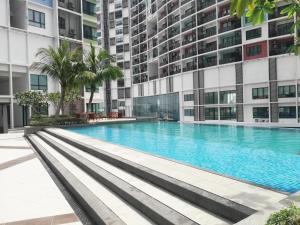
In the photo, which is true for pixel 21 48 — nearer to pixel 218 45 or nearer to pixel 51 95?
pixel 51 95

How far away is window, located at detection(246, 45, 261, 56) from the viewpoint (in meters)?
34.4

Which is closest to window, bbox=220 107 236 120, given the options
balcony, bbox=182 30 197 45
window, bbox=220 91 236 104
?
window, bbox=220 91 236 104

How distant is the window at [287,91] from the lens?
31134mm

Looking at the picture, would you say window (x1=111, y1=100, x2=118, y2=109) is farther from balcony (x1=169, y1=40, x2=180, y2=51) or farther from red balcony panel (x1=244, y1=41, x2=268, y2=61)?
red balcony panel (x1=244, y1=41, x2=268, y2=61)

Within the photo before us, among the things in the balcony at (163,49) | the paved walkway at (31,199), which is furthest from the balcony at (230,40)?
the paved walkway at (31,199)

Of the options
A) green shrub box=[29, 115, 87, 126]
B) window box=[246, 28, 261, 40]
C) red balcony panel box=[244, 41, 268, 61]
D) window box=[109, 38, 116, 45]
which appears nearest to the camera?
green shrub box=[29, 115, 87, 126]

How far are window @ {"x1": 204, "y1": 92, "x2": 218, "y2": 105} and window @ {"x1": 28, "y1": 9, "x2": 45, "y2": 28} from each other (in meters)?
24.8

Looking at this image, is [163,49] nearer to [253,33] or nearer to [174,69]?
[174,69]

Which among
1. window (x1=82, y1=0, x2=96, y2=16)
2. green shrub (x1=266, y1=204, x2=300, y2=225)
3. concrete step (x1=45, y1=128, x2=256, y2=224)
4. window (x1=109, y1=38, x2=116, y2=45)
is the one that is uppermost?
window (x1=109, y1=38, x2=116, y2=45)

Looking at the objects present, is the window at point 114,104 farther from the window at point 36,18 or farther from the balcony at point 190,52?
the window at point 36,18

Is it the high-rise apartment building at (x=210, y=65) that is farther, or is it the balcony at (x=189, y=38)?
the balcony at (x=189, y=38)

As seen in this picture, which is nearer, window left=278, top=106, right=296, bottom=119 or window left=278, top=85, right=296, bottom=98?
window left=278, top=85, right=296, bottom=98

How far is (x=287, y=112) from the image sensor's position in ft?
105

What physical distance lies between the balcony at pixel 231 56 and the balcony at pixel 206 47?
2.13 meters
